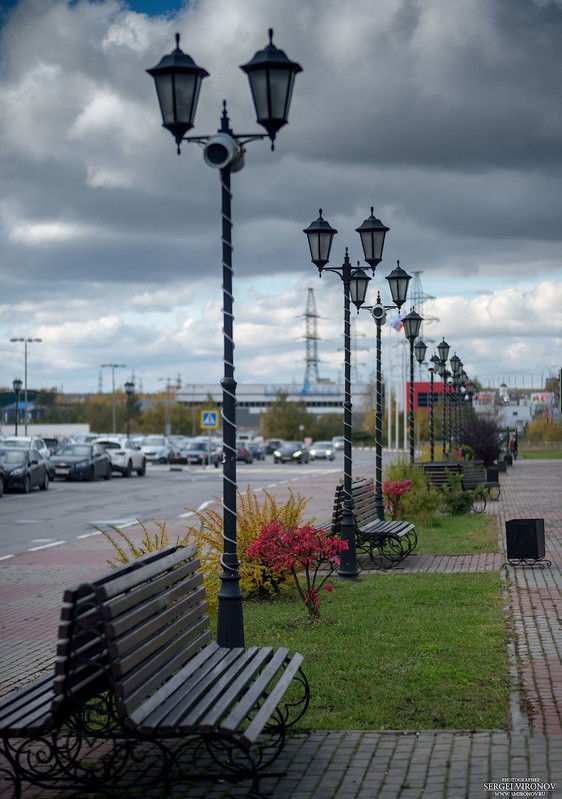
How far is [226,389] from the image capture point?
8367mm

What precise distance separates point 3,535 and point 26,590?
7.51 m

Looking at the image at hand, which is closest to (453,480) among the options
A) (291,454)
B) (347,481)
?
(347,481)

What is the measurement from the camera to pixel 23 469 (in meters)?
34.2

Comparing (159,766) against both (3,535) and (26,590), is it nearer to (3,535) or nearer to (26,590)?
(26,590)

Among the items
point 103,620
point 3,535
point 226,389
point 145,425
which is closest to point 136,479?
point 3,535

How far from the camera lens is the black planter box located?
14008mm

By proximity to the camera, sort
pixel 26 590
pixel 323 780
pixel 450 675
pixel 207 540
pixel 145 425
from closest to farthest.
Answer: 1. pixel 323 780
2. pixel 450 675
3. pixel 207 540
4. pixel 26 590
5. pixel 145 425

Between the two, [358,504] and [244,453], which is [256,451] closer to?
[244,453]

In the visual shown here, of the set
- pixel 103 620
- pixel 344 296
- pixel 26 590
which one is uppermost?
pixel 344 296

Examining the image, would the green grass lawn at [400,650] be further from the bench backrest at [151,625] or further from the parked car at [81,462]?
the parked car at [81,462]

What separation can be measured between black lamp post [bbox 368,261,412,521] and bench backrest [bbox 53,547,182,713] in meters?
12.8

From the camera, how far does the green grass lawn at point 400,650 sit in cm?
695

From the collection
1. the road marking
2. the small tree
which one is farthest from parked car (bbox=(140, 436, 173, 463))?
the road marking

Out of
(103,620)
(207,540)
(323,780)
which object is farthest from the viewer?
(207,540)
